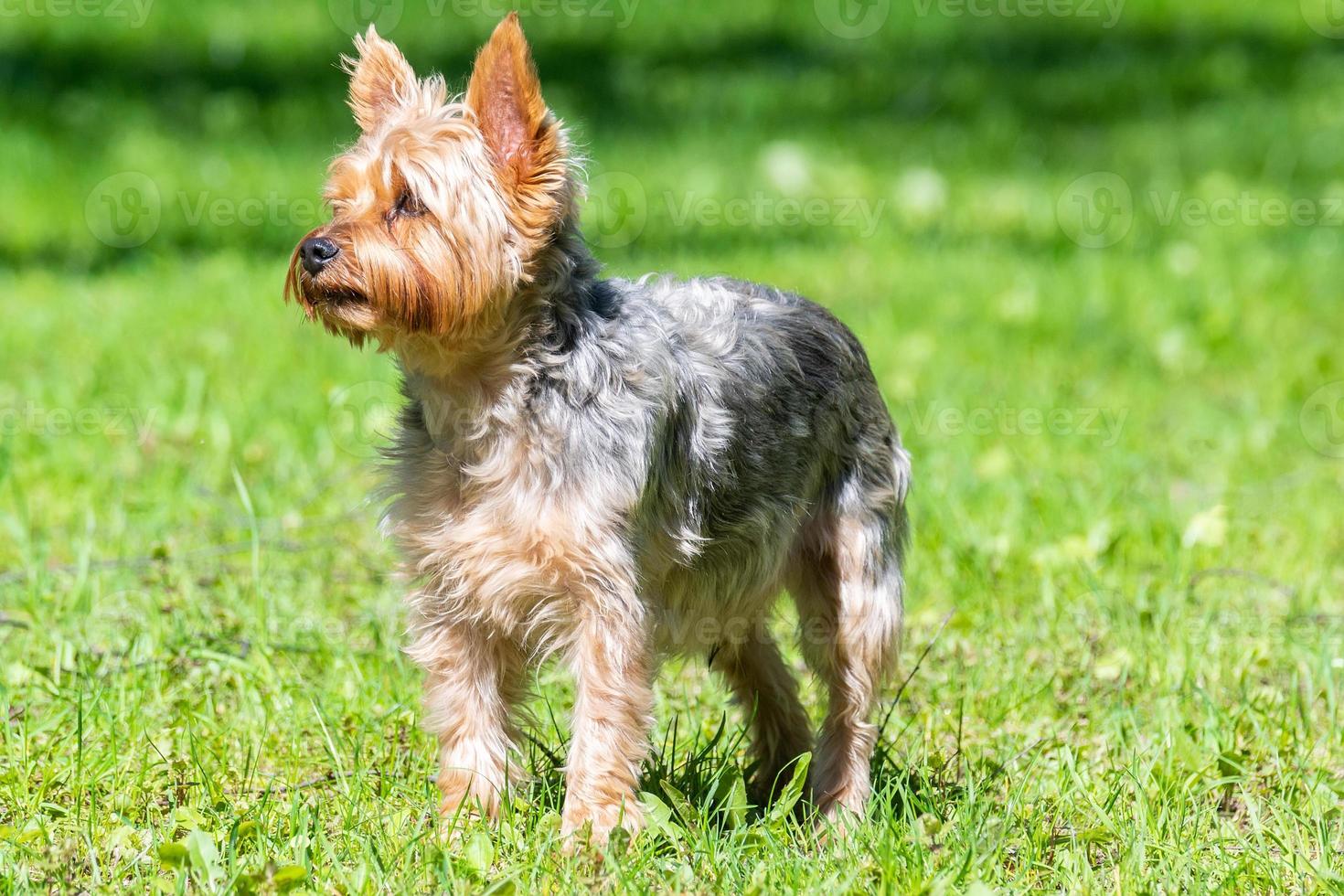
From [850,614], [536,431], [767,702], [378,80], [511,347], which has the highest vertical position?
[378,80]

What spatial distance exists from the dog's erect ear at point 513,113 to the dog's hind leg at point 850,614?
4.31 feet

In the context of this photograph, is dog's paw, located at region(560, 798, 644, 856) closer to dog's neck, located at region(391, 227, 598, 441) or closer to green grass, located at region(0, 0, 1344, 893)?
green grass, located at region(0, 0, 1344, 893)

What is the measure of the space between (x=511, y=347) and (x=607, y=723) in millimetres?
924

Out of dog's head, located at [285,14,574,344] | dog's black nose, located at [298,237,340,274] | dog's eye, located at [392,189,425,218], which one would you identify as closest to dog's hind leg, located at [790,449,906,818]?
dog's head, located at [285,14,574,344]

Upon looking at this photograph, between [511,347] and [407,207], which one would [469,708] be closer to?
[511,347]

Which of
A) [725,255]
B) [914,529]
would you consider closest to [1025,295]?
[725,255]

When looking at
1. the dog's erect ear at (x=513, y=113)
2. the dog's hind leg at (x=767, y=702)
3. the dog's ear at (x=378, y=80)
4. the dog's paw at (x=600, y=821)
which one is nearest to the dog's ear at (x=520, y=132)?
the dog's erect ear at (x=513, y=113)

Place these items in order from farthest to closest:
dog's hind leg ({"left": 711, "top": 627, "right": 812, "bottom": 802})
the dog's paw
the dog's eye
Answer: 1. dog's hind leg ({"left": 711, "top": 627, "right": 812, "bottom": 802})
2. the dog's eye
3. the dog's paw

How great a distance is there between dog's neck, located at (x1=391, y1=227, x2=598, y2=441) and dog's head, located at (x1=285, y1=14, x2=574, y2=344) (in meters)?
0.05

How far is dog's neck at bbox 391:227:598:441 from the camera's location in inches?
151

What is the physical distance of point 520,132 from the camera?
3.77 meters

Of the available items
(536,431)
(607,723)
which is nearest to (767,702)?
(607,723)

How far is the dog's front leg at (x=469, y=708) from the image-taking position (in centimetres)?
396

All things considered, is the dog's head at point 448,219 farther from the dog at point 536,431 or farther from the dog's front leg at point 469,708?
the dog's front leg at point 469,708
